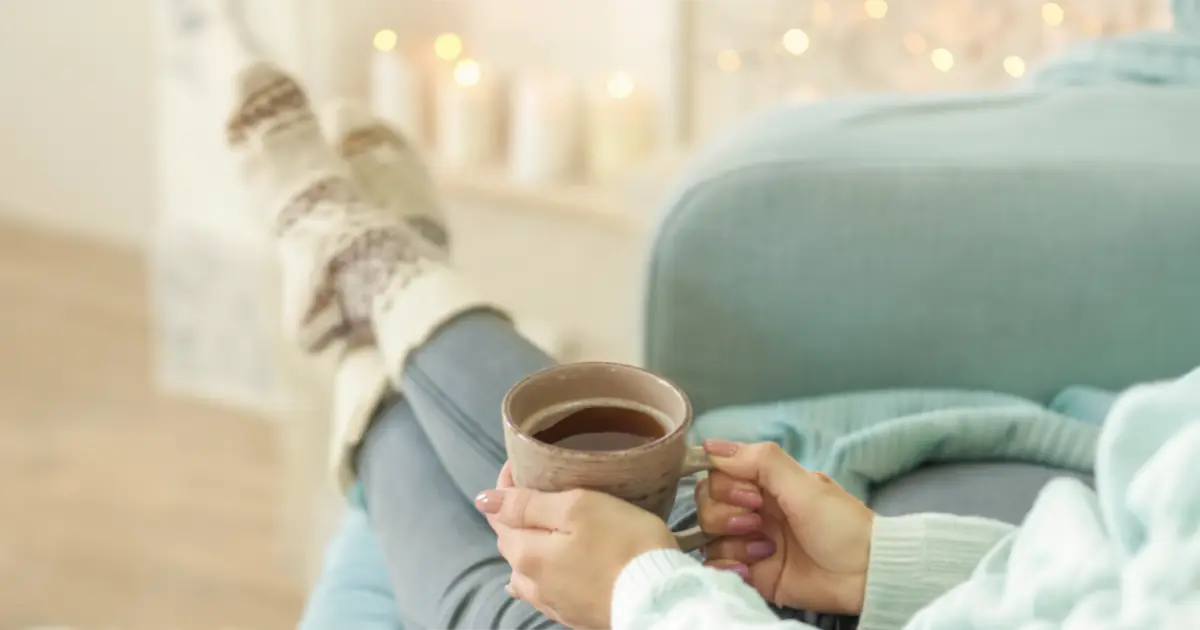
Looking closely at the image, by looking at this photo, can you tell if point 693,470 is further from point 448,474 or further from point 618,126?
point 618,126

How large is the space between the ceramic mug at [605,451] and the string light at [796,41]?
3.37 ft

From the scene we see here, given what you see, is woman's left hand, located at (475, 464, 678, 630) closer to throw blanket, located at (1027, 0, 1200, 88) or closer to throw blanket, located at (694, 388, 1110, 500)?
throw blanket, located at (694, 388, 1110, 500)

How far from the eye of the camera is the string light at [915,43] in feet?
4.99

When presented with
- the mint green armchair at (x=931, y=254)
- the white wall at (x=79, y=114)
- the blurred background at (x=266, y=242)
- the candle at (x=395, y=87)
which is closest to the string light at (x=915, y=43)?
the blurred background at (x=266, y=242)

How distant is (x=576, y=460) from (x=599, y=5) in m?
1.29

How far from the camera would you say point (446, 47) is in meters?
1.83

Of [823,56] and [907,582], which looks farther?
[823,56]

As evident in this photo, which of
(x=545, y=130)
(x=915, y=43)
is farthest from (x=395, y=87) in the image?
(x=915, y=43)

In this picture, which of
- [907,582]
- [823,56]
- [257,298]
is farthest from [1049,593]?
[257,298]

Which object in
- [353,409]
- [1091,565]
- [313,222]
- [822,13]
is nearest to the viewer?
[1091,565]

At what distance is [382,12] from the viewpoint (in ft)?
5.91

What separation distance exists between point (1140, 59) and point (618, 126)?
82 cm

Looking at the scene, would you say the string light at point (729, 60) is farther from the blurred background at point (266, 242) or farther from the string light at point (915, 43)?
the string light at point (915, 43)

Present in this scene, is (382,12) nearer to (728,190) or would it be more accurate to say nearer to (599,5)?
(599,5)
